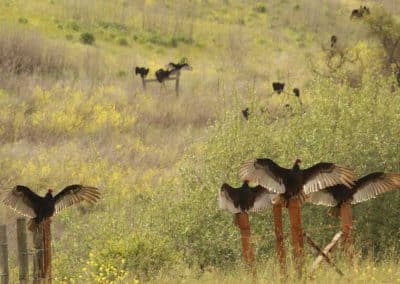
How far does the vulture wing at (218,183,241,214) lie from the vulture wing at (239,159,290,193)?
29.4 inches

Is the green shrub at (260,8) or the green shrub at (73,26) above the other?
the green shrub at (73,26)

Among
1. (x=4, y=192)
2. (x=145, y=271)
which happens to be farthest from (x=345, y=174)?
(x=145, y=271)

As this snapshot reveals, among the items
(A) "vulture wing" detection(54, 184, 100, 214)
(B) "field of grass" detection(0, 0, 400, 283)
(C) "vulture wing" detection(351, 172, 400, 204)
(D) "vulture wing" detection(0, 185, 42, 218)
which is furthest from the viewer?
(B) "field of grass" detection(0, 0, 400, 283)

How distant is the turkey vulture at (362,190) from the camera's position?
10109 mm

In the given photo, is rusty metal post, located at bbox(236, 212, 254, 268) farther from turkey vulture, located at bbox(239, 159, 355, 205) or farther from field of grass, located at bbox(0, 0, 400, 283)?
turkey vulture, located at bbox(239, 159, 355, 205)

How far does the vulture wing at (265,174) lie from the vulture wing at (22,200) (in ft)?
8.49

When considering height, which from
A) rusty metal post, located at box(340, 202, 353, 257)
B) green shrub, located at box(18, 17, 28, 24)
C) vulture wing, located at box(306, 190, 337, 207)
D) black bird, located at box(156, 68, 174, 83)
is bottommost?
black bird, located at box(156, 68, 174, 83)

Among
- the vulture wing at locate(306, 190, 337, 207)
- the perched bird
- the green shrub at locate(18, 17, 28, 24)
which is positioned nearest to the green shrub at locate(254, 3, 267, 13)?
the perched bird

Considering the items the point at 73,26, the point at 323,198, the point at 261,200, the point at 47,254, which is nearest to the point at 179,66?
the point at 73,26

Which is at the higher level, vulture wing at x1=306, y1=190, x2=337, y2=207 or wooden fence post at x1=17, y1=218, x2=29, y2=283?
vulture wing at x1=306, y1=190, x2=337, y2=207

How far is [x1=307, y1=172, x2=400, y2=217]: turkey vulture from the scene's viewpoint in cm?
1011

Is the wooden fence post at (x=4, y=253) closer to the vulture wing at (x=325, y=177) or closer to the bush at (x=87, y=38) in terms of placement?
the vulture wing at (x=325, y=177)

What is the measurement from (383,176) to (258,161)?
1.60 meters

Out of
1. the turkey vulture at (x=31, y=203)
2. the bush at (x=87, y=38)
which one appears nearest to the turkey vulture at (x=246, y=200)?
the turkey vulture at (x=31, y=203)
